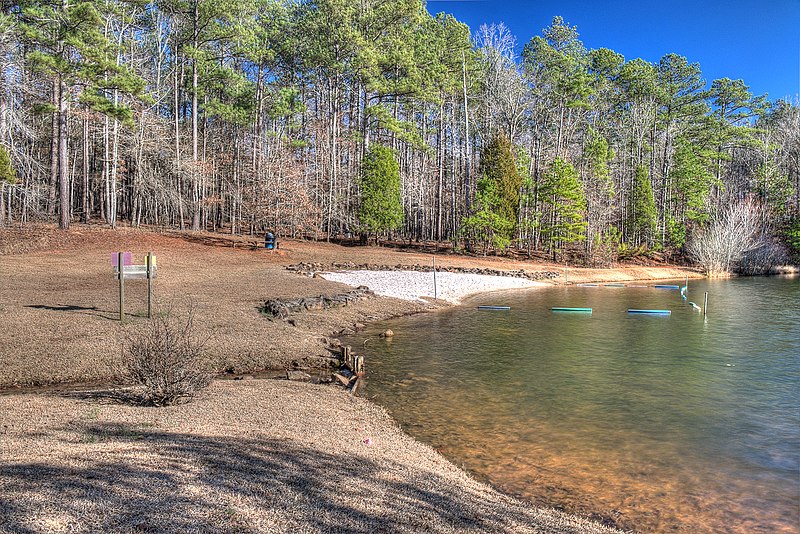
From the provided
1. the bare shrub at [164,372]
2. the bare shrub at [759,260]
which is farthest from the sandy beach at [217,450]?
the bare shrub at [759,260]

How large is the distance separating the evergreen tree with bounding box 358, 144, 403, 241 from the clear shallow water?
19.7 meters

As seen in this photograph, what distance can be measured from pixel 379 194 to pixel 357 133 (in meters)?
7.11

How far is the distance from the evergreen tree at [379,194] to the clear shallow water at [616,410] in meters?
19.7

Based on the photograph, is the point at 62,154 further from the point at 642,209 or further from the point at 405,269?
the point at 642,209

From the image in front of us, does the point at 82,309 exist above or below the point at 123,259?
below

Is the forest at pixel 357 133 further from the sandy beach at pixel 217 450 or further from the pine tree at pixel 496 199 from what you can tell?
the sandy beach at pixel 217 450

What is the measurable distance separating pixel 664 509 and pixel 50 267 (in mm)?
21916

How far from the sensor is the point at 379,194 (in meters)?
36.8

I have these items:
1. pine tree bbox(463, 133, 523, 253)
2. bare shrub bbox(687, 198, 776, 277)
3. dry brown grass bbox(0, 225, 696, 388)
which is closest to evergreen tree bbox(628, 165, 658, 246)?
bare shrub bbox(687, 198, 776, 277)

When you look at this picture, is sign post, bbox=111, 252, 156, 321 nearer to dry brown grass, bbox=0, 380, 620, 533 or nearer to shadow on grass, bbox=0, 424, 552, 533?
dry brown grass, bbox=0, 380, 620, 533

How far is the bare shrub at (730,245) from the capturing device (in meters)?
41.2

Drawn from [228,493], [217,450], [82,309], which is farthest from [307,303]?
[228,493]

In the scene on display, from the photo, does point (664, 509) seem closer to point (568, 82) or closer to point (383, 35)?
point (383, 35)

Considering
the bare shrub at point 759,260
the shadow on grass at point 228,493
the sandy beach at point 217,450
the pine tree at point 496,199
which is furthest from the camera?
the bare shrub at point 759,260
